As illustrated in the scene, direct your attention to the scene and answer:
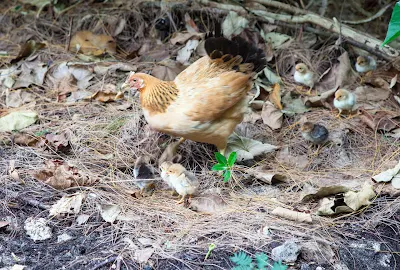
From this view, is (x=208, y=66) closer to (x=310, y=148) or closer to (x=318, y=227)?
(x=310, y=148)

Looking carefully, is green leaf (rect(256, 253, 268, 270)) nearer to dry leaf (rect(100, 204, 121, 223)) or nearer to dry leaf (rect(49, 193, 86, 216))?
dry leaf (rect(100, 204, 121, 223))

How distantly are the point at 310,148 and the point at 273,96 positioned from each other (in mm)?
718

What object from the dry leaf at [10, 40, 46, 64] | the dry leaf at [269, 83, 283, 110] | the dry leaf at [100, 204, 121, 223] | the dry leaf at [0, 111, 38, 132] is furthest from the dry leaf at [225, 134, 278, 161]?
the dry leaf at [10, 40, 46, 64]

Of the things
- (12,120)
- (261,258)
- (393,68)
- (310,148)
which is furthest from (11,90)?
(393,68)

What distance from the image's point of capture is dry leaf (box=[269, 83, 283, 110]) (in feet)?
16.8

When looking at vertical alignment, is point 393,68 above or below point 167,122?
below

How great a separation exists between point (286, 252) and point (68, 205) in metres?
1.49

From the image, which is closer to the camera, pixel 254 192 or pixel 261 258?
pixel 261 258

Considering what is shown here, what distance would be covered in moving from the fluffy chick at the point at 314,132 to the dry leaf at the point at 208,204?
1114 mm

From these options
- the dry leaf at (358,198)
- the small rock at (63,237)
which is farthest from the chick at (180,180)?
the dry leaf at (358,198)

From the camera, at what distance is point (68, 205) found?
149 inches

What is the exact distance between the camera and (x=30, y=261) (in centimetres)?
335

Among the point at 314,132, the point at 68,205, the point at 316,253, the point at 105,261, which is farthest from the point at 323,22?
the point at 105,261

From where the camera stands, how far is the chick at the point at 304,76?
5465 mm
